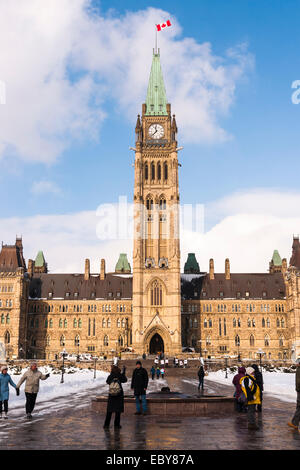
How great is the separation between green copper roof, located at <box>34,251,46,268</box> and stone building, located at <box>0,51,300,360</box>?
56.3 ft

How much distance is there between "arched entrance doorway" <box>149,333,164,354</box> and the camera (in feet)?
300

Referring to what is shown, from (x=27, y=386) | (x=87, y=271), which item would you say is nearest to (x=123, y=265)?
(x=87, y=271)

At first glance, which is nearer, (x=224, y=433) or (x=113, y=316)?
(x=224, y=433)

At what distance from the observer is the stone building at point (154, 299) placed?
9044 cm

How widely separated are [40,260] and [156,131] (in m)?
44.5

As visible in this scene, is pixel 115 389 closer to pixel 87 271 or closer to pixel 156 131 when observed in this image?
pixel 156 131

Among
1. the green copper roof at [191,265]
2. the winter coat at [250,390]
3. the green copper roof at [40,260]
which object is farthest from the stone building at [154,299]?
the winter coat at [250,390]

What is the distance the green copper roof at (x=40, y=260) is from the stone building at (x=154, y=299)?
1716 centimetres

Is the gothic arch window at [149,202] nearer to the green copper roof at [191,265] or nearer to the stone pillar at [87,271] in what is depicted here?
the stone pillar at [87,271]
